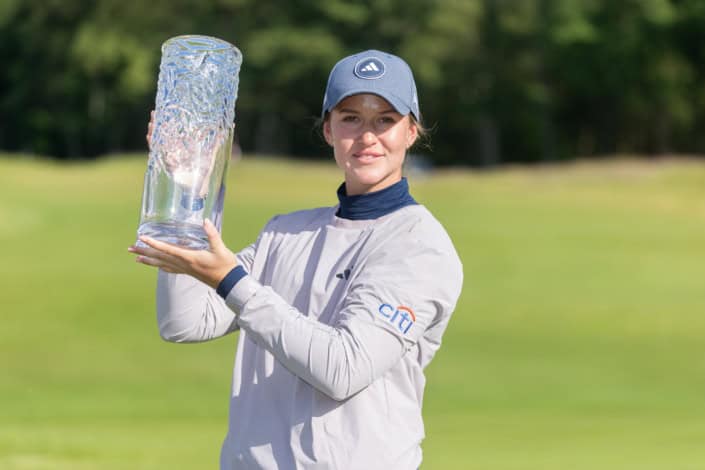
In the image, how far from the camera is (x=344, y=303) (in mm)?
3174

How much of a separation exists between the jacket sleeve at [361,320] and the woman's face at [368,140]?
0.22 m

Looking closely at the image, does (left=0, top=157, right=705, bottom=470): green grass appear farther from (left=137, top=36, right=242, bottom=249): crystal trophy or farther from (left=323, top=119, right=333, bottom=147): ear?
(left=137, top=36, right=242, bottom=249): crystal trophy

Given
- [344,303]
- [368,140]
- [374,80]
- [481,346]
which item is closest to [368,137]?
[368,140]

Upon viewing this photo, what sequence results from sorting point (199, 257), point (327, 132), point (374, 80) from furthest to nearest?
point (327, 132) < point (374, 80) < point (199, 257)

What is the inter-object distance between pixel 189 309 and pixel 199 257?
17.0 inches

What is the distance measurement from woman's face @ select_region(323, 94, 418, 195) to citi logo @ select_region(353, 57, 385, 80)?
0.06 meters

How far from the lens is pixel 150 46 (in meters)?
66.6

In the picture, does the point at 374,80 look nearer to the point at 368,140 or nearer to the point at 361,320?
the point at 368,140

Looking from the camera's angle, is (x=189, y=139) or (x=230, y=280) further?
(x=189, y=139)

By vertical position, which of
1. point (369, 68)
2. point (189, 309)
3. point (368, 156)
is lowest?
point (189, 309)

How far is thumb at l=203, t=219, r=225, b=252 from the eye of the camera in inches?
117

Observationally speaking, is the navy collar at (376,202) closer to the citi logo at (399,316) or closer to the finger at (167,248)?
the citi logo at (399,316)

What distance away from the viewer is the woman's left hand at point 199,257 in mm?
2971

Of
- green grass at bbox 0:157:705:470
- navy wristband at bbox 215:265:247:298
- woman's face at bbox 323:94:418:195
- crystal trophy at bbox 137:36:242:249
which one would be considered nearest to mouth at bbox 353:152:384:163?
woman's face at bbox 323:94:418:195
